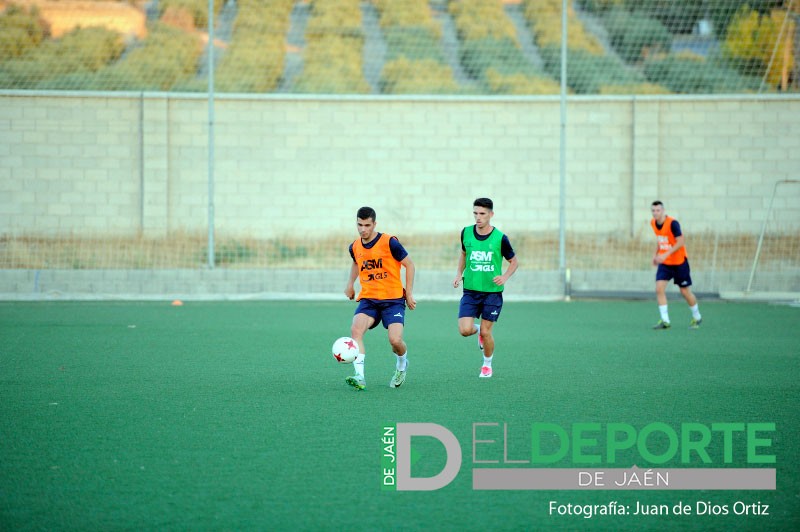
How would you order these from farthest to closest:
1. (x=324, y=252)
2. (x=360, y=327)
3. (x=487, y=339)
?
(x=324, y=252) < (x=487, y=339) < (x=360, y=327)

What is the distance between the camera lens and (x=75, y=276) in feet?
61.7

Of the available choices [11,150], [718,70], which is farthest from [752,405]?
[718,70]

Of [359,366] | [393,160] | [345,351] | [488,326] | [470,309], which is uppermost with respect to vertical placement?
[393,160]

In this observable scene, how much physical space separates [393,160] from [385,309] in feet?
49.0

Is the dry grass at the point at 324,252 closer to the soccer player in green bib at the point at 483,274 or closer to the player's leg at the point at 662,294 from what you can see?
the player's leg at the point at 662,294

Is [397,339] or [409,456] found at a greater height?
[397,339]

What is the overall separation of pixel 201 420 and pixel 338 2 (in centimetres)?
2762

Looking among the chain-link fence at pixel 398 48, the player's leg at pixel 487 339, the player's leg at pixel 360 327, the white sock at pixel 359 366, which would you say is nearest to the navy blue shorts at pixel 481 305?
the player's leg at pixel 487 339

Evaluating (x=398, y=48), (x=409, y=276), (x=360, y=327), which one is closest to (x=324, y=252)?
(x=398, y=48)

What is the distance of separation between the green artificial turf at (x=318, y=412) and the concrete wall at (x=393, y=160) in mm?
8632

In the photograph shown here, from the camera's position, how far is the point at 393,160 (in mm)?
23172

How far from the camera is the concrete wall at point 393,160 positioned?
22.3m

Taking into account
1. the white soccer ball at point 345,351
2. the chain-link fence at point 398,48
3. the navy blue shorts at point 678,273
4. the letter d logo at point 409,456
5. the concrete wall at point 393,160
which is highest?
the chain-link fence at point 398,48

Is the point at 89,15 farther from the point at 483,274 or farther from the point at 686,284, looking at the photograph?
the point at 483,274
